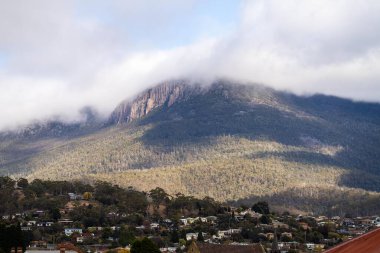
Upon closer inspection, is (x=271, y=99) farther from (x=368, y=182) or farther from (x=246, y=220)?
(x=246, y=220)

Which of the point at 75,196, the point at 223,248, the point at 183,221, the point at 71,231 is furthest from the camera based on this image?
the point at 75,196

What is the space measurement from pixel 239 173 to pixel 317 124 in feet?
165

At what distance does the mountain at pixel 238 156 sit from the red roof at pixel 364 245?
112 meters

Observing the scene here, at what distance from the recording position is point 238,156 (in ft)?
493

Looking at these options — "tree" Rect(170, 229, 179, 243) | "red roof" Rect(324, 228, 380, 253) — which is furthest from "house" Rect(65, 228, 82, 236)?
"red roof" Rect(324, 228, 380, 253)

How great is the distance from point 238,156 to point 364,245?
141210 millimetres

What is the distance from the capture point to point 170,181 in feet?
440

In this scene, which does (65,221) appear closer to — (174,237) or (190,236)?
(174,237)

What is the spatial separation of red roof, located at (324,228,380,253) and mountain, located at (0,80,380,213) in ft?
367

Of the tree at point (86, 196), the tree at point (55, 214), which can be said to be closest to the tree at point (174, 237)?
the tree at point (55, 214)

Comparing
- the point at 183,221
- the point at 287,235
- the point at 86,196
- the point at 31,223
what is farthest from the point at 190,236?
the point at 86,196

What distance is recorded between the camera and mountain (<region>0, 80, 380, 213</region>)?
13200cm

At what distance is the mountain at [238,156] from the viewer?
13200cm

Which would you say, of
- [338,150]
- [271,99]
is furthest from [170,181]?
[271,99]
